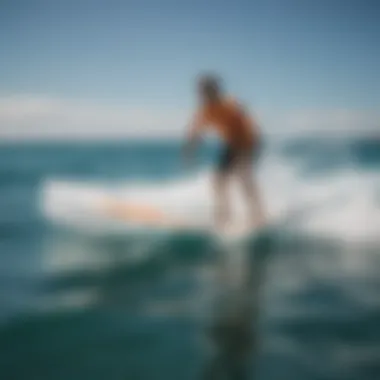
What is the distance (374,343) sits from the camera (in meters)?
1.43

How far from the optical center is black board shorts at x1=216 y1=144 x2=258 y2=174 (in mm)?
1456

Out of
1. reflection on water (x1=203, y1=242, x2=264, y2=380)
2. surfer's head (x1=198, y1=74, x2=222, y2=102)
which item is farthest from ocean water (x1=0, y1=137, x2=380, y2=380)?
surfer's head (x1=198, y1=74, x2=222, y2=102)

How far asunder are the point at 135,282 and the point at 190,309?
0.15 m

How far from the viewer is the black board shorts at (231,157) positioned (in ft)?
4.78

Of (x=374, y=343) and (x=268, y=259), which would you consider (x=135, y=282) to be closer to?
(x=268, y=259)

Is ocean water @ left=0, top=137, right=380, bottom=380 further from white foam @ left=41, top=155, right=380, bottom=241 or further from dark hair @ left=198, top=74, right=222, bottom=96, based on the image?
dark hair @ left=198, top=74, right=222, bottom=96

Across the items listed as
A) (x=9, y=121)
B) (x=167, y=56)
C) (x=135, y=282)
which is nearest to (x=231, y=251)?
(x=135, y=282)

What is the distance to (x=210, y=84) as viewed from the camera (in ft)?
4.80

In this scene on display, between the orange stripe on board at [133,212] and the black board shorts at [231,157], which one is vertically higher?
the black board shorts at [231,157]

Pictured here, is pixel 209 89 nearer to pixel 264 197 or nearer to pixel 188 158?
pixel 188 158

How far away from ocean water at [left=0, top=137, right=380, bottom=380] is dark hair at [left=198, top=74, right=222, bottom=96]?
0.47ft

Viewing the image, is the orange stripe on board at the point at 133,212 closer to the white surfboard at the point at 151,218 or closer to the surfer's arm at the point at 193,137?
the white surfboard at the point at 151,218

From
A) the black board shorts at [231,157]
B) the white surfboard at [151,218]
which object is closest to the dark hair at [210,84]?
the black board shorts at [231,157]

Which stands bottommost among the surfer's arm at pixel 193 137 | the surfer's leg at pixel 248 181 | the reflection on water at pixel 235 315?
the reflection on water at pixel 235 315
